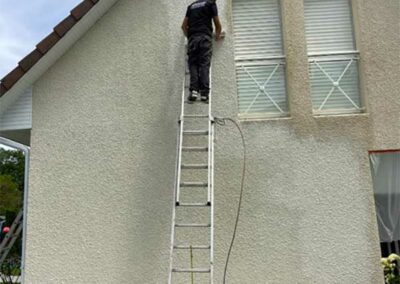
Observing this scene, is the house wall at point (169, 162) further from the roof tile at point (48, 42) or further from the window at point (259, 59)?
the roof tile at point (48, 42)

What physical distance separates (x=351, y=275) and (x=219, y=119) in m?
2.44

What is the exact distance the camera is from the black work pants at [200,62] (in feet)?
17.5

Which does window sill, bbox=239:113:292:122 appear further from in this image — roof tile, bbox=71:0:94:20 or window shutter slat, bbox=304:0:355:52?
roof tile, bbox=71:0:94:20

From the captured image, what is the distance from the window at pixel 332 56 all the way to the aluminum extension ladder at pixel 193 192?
1.56 meters

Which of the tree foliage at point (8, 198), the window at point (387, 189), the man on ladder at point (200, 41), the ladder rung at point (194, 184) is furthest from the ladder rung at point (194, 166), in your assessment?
the tree foliage at point (8, 198)

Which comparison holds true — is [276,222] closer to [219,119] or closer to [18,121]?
[219,119]

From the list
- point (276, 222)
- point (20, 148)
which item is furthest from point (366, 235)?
point (20, 148)

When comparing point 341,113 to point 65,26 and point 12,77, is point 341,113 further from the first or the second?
point 12,77

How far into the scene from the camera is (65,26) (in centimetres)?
543

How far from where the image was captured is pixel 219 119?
561 centimetres

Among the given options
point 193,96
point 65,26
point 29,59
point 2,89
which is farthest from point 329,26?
point 2,89

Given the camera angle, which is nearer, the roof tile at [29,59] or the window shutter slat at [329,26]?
the roof tile at [29,59]

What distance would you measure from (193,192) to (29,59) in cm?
258

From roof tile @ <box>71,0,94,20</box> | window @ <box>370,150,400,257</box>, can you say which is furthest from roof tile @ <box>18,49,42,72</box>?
window @ <box>370,150,400,257</box>
